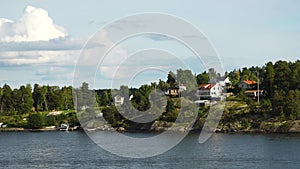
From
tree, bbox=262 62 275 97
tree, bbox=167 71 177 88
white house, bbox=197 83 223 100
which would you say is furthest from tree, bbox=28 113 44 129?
tree, bbox=262 62 275 97

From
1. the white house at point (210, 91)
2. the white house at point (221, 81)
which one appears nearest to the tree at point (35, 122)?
the white house at point (210, 91)

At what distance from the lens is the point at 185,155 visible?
61344mm

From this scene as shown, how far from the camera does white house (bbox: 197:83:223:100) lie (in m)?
122

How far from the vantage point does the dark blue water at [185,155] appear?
54031 mm

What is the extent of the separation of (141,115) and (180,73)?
68.1ft

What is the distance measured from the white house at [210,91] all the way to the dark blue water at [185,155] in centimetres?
3999

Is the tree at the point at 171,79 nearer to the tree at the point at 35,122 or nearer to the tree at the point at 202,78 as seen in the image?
the tree at the point at 202,78

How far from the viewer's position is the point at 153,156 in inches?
2402

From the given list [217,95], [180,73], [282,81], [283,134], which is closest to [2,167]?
[283,134]

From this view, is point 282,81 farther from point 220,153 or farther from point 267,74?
point 220,153

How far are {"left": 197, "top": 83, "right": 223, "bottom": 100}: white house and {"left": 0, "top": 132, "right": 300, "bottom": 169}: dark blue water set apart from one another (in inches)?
1574

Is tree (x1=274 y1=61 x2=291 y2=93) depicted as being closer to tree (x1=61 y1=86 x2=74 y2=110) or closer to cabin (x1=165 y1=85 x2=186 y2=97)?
cabin (x1=165 y1=85 x2=186 y2=97)

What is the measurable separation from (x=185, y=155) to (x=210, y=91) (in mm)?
64279

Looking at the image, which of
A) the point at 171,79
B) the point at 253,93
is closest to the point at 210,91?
the point at 253,93
